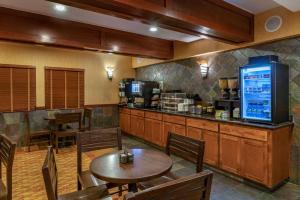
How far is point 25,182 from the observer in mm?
3203

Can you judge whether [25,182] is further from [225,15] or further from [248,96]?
[225,15]

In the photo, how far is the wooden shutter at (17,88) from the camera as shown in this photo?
5.02 m

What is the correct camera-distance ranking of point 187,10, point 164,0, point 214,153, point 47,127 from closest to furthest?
point 164,0, point 187,10, point 214,153, point 47,127

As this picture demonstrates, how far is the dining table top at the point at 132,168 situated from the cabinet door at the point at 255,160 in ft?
5.26

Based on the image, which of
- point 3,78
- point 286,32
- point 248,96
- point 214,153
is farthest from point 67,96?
point 286,32

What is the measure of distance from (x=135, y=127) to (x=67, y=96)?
2.13 m

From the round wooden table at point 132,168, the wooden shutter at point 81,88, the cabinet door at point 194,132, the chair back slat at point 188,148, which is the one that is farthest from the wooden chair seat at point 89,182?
the wooden shutter at point 81,88

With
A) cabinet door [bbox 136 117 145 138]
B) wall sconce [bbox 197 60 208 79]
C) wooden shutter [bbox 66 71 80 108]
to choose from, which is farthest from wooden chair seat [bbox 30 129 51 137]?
wall sconce [bbox 197 60 208 79]

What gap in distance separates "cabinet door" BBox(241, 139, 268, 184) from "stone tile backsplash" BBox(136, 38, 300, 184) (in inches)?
26.8

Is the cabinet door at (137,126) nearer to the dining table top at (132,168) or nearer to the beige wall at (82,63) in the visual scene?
the beige wall at (82,63)

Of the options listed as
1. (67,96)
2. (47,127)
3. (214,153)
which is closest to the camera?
(214,153)

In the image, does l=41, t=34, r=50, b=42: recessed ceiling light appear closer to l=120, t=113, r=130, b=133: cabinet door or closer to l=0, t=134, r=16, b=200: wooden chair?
l=0, t=134, r=16, b=200: wooden chair

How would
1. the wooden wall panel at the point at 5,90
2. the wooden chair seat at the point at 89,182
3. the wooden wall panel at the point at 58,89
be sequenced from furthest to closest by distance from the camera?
the wooden wall panel at the point at 58,89, the wooden wall panel at the point at 5,90, the wooden chair seat at the point at 89,182

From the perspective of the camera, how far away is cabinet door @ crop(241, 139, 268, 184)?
2869 millimetres
